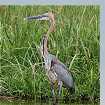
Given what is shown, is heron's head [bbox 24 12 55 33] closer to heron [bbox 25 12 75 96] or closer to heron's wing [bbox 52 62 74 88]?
heron [bbox 25 12 75 96]

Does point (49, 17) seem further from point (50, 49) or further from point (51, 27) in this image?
point (50, 49)

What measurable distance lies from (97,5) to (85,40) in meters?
0.31

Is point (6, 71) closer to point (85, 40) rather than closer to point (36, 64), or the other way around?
point (36, 64)

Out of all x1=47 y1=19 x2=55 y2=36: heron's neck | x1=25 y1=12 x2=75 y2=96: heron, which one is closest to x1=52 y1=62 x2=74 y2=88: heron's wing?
x1=25 y1=12 x2=75 y2=96: heron

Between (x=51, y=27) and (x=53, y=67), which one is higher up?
(x=51, y=27)

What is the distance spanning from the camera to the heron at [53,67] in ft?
10.6

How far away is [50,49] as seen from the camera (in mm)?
3262

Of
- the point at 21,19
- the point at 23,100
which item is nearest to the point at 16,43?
the point at 21,19

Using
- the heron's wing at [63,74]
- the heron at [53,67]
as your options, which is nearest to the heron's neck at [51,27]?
the heron at [53,67]

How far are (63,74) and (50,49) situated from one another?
236mm

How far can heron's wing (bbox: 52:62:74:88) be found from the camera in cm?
325

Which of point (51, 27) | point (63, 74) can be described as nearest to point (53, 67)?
point (63, 74)

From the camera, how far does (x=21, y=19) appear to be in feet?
10.7

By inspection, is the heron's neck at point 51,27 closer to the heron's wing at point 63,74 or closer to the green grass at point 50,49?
the green grass at point 50,49
